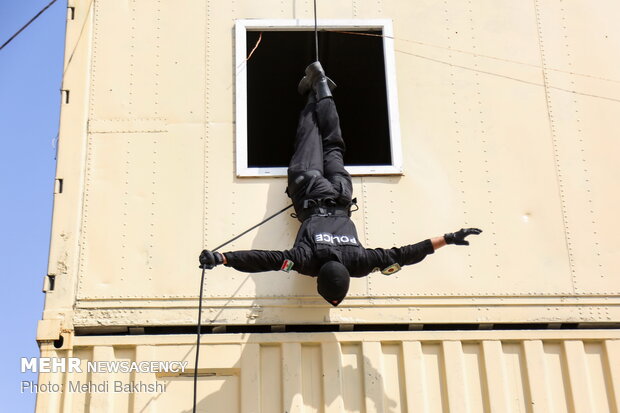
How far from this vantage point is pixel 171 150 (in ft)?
23.5

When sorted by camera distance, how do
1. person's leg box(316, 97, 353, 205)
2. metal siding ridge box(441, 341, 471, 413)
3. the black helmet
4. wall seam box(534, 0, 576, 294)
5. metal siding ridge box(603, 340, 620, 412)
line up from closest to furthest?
the black helmet < metal siding ridge box(441, 341, 471, 413) < metal siding ridge box(603, 340, 620, 412) < person's leg box(316, 97, 353, 205) < wall seam box(534, 0, 576, 294)

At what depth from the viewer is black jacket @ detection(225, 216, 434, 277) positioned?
626 cm

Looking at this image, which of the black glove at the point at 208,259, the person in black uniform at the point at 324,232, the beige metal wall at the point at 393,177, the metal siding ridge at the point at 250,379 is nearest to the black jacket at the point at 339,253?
the person in black uniform at the point at 324,232

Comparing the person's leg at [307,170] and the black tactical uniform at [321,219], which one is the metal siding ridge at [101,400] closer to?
the black tactical uniform at [321,219]

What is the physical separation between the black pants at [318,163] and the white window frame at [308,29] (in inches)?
10.8

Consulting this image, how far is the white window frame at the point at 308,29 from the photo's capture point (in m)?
7.09

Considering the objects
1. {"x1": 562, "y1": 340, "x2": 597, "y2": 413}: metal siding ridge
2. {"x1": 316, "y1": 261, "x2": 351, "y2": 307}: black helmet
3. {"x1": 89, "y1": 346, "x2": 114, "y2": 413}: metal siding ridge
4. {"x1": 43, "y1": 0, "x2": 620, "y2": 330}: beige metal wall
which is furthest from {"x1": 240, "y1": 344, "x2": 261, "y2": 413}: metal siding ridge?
{"x1": 562, "y1": 340, "x2": 597, "y2": 413}: metal siding ridge

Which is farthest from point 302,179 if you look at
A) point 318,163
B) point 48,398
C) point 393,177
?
point 48,398

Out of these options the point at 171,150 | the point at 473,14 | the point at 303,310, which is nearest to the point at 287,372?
the point at 303,310

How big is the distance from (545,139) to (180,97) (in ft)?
11.4

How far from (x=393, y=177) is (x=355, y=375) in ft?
6.08

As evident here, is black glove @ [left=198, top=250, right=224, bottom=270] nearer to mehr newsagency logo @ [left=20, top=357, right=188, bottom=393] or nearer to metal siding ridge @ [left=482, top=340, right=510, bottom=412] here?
mehr newsagency logo @ [left=20, top=357, right=188, bottom=393]

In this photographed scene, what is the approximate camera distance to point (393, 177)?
714cm

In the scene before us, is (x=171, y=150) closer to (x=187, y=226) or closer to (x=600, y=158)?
(x=187, y=226)
